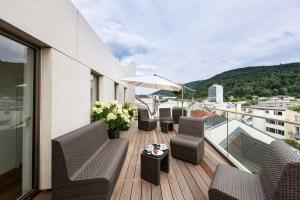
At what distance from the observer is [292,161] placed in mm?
1465

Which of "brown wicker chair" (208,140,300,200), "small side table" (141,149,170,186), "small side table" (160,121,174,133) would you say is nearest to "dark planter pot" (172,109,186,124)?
"small side table" (160,121,174,133)

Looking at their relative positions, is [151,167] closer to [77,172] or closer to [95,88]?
[77,172]

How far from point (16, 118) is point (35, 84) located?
0.58 metres

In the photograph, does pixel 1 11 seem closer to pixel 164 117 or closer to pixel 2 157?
pixel 2 157

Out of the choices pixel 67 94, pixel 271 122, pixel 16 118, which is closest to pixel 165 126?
pixel 271 122

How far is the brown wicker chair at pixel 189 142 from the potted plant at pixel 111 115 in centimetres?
163

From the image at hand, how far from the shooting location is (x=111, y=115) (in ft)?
15.2

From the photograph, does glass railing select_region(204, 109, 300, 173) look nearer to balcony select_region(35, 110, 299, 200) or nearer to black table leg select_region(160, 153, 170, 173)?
balcony select_region(35, 110, 299, 200)

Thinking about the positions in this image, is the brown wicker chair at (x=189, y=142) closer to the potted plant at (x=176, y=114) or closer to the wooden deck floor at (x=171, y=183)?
the wooden deck floor at (x=171, y=183)

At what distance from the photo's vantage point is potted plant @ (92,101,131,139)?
15.4 feet

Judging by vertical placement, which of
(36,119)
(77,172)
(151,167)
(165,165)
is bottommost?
(165,165)

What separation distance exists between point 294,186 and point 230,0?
256 inches

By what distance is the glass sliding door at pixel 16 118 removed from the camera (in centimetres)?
202

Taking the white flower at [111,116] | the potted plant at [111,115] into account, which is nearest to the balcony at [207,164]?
the potted plant at [111,115]
